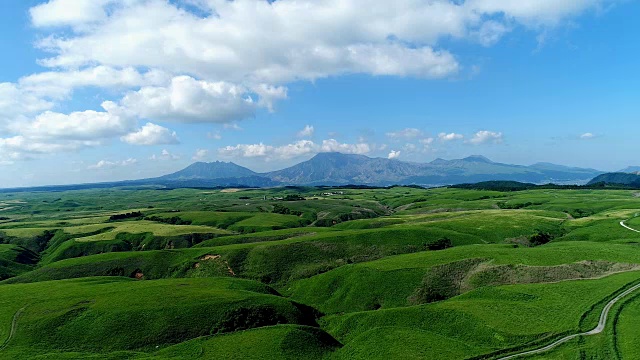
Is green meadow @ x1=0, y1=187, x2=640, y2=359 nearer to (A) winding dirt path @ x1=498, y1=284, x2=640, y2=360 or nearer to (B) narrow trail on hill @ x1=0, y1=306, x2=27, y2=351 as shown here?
(B) narrow trail on hill @ x1=0, y1=306, x2=27, y2=351

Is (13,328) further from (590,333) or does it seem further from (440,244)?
(440,244)

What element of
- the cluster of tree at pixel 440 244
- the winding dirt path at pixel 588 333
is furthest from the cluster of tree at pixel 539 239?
the winding dirt path at pixel 588 333

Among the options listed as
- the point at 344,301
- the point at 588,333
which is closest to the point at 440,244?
the point at 344,301

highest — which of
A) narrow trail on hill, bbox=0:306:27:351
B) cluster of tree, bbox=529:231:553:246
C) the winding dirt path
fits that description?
cluster of tree, bbox=529:231:553:246

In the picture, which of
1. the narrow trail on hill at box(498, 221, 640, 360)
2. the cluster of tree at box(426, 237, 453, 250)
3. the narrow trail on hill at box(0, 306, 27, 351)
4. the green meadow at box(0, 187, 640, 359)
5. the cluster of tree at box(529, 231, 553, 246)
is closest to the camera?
the narrow trail on hill at box(498, 221, 640, 360)

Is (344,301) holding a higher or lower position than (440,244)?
lower

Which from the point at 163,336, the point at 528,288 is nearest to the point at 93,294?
the point at 163,336

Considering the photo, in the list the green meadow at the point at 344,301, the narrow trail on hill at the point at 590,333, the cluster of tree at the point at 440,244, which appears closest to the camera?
the narrow trail on hill at the point at 590,333

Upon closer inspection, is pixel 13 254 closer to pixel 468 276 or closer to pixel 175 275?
pixel 175 275

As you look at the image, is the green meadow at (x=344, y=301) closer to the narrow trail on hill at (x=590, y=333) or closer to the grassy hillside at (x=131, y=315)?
the grassy hillside at (x=131, y=315)

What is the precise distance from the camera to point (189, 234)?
15450 cm

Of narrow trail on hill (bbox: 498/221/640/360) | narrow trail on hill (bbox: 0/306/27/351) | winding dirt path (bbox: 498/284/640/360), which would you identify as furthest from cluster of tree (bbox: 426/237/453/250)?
narrow trail on hill (bbox: 0/306/27/351)

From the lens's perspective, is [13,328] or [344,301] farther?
[344,301]

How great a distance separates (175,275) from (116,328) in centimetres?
4454
